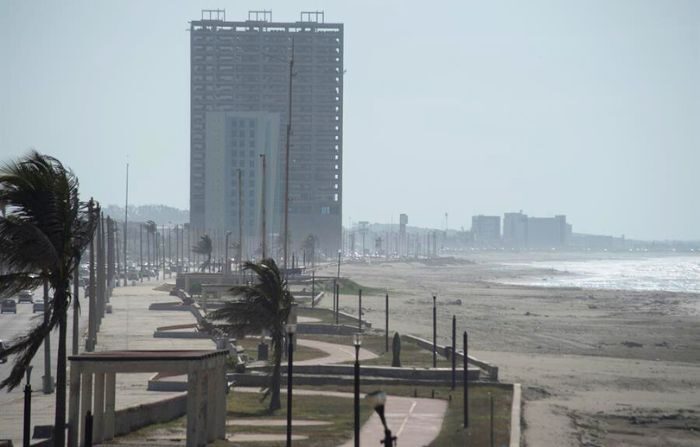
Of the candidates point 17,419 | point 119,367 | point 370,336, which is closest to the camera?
point 119,367

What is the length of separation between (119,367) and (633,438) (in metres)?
14.0

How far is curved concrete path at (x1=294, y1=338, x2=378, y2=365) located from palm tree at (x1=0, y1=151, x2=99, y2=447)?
2335 cm

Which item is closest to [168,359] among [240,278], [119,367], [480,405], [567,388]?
[119,367]

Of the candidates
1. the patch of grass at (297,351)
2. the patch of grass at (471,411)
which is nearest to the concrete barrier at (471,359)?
the patch of grass at (471,411)

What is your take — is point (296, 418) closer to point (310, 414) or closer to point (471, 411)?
point (310, 414)

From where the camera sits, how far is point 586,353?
5544cm

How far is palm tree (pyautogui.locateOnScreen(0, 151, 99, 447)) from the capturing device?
61.9 feet

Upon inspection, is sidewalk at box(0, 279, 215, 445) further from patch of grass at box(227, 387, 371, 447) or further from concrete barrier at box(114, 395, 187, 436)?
patch of grass at box(227, 387, 371, 447)

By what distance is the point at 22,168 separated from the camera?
745 inches

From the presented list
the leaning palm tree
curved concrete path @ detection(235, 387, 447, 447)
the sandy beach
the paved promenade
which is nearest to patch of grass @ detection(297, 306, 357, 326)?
the sandy beach

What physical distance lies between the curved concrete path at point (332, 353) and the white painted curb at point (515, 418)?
7.63 metres

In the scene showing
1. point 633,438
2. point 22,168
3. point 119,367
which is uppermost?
point 22,168

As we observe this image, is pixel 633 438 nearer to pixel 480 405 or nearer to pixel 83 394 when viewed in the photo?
pixel 480 405

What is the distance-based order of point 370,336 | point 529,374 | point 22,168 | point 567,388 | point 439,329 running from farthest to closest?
point 439,329, point 370,336, point 529,374, point 567,388, point 22,168
